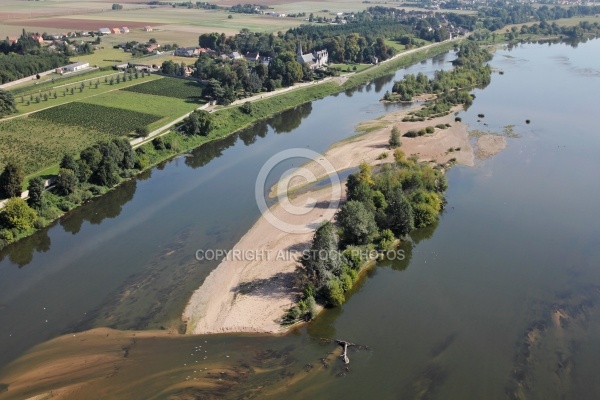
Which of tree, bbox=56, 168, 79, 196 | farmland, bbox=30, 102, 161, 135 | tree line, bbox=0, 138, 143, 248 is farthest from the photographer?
farmland, bbox=30, 102, 161, 135

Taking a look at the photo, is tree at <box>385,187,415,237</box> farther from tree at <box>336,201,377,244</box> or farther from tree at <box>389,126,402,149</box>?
tree at <box>389,126,402,149</box>

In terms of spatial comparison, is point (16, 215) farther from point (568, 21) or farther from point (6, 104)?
point (568, 21)

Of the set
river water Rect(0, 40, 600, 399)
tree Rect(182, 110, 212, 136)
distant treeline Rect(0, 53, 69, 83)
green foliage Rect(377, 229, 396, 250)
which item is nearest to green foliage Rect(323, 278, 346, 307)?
river water Rect(0, 40, 600, 399)

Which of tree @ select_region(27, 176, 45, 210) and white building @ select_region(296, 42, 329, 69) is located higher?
white building @ select_region(296, 42, 329, 69)

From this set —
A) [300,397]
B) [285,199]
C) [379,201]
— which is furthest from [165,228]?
[300,397]

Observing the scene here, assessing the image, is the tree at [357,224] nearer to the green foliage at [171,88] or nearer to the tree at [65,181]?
the tree at [65,181]
